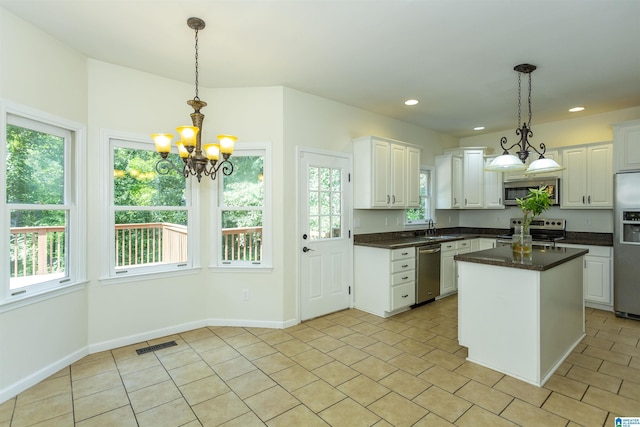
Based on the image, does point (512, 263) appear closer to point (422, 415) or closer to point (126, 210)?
point (422, 415)

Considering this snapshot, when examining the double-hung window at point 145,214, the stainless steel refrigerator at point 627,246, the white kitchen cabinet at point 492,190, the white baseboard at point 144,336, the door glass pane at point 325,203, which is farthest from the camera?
the white kitchen cabinet at point 492,190

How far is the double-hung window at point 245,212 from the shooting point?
3.77 metres

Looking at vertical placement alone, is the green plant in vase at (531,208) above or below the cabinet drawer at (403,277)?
above

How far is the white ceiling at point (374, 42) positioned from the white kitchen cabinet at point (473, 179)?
1685 millimetres

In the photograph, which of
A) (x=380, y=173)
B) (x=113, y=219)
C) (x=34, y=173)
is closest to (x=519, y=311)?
(x=380, y=173)

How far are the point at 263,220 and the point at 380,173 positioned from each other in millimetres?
1723

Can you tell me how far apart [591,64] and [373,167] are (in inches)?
94.8

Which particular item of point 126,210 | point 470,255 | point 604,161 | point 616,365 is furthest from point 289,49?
point 604,161

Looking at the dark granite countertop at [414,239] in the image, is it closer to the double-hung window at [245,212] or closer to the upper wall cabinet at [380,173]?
the upper wall cabinet at [380,173]

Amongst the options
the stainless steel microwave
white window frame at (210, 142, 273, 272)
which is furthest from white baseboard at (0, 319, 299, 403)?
the stainless steel microwave

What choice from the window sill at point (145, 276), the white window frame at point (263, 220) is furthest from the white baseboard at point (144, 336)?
the white window frame at point (263, 220)

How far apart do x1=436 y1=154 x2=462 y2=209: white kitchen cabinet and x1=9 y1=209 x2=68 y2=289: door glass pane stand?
5295 mm

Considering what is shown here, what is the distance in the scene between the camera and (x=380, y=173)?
4426 mm

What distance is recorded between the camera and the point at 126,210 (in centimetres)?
329
